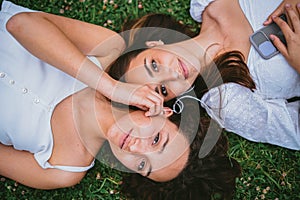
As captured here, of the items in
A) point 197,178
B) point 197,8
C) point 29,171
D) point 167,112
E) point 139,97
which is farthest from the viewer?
point 197,8

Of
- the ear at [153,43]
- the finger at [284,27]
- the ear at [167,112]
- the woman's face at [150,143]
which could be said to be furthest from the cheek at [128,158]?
the finger at [284,27]

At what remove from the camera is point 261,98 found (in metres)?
2.15

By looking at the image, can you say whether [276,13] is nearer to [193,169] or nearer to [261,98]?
[261,98]

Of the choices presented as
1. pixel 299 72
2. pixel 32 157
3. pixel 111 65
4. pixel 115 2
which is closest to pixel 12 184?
pixel 32 157

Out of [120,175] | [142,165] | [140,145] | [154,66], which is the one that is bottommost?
[120,175]

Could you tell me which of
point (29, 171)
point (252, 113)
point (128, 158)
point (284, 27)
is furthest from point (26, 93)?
point (284, 27)

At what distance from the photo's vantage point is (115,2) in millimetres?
2398

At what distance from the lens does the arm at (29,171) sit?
6.69 feet

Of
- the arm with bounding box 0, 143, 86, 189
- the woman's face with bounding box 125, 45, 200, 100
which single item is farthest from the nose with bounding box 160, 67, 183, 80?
the arm with bounding box 0, 143, 86, 189

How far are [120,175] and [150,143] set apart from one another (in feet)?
2.05

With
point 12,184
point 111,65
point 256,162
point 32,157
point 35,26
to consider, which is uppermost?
point 35,26

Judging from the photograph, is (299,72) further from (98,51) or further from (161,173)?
(98,51)

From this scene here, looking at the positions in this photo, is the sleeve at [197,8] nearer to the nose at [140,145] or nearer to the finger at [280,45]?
the finger at [280,45]

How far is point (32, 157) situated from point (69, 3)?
84 centimetres
